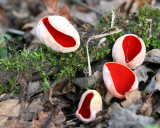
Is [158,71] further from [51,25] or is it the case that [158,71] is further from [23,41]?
[23,41]

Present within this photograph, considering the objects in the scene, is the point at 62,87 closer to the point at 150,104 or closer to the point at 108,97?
the point at 108,97

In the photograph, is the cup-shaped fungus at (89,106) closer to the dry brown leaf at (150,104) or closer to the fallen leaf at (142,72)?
the dry brown leaf at (150,104)

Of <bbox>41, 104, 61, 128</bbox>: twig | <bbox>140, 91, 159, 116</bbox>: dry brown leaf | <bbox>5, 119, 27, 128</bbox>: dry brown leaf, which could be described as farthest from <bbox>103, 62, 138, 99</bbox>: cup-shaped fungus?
<bbox>5, 119, 27, 128</bbox>: dry brown leaf

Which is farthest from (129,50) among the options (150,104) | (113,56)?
(150,104)

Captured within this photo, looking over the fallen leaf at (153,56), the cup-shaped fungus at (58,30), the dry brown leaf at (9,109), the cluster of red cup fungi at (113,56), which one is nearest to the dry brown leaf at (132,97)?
the cluster of red cup fungi at (113,56)

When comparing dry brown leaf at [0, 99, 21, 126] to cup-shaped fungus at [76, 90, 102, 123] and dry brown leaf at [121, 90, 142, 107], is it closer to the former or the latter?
cup-shaped fungus at [76, 90, 102, 123]
